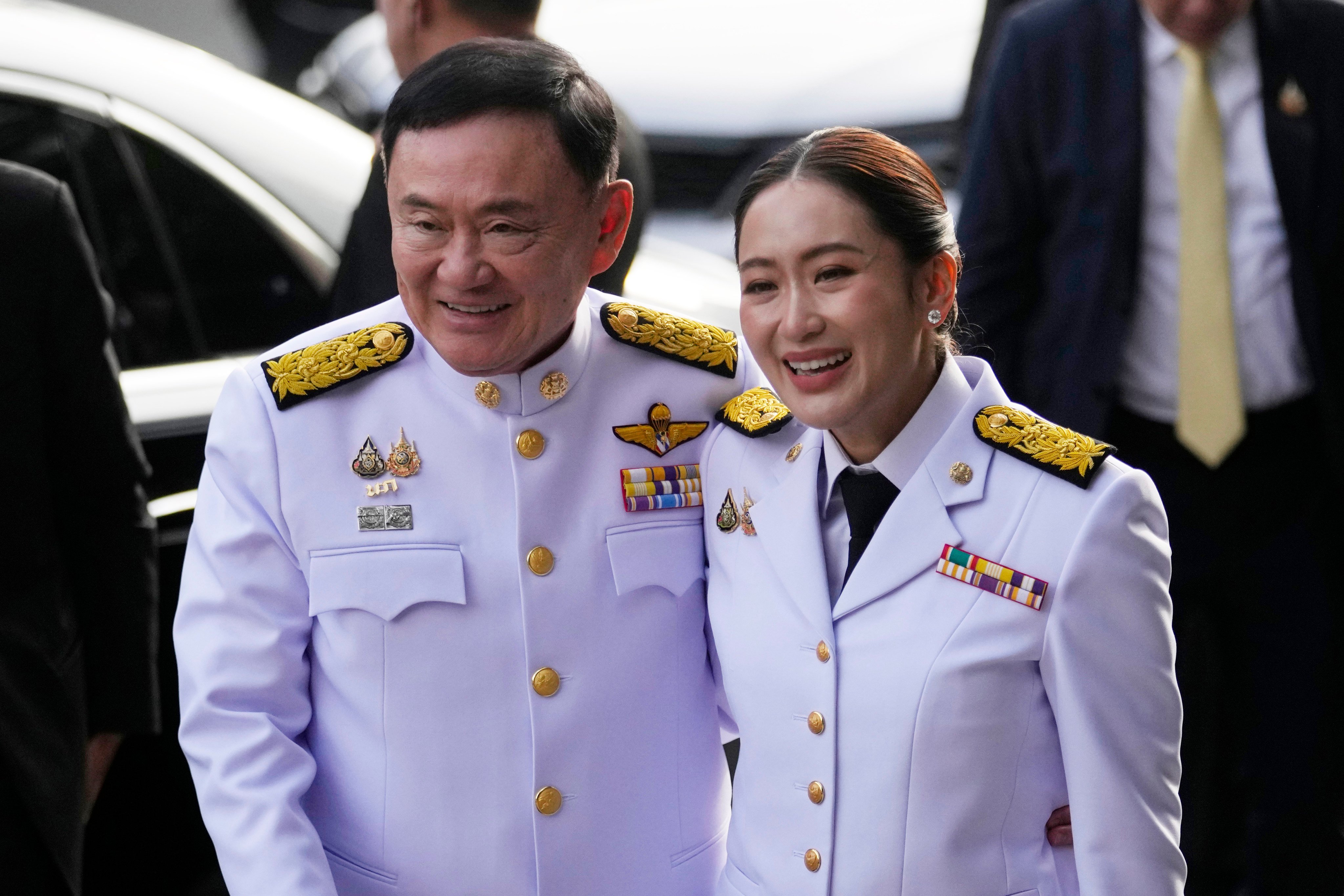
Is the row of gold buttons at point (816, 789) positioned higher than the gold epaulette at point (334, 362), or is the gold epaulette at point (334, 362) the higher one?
the gold epaulette at point (334, 362)

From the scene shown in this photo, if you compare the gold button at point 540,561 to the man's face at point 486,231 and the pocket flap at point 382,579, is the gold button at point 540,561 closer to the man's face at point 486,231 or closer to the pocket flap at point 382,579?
the pocket flap at point 382,579

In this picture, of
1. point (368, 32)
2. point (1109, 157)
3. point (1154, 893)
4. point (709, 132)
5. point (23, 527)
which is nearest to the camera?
point (1154, 893)

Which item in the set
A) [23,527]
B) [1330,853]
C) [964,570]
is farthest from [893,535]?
[1330,853]

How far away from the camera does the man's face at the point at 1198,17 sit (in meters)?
2.91

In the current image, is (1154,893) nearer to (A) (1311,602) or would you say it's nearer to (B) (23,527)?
(A) (1311,602)

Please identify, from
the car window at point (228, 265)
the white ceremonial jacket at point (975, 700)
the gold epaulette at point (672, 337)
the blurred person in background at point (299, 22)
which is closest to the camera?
the white ceremonial jacket at point (975, 700)

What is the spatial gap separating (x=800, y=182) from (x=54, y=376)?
→ 1080 mm

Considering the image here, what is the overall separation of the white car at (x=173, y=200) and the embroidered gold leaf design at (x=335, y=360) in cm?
100

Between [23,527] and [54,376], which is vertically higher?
[54,376]

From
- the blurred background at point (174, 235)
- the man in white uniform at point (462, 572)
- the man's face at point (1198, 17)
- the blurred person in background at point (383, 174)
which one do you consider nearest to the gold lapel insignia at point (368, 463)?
the man in white uniform at point (462, 572)

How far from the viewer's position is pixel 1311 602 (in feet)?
10.1

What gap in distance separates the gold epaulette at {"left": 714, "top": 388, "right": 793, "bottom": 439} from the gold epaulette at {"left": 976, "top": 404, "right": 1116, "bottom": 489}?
9.7 inches

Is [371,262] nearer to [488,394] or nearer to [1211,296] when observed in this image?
[488,394]

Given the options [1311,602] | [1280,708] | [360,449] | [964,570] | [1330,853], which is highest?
[360,449]
